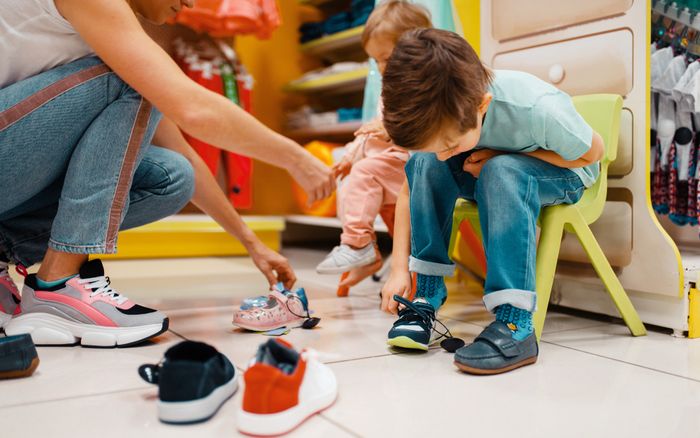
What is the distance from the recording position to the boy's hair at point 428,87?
927mm

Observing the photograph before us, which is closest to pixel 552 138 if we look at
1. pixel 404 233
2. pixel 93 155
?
pixel 404 233

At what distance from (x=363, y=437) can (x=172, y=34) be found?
2632 millimetres

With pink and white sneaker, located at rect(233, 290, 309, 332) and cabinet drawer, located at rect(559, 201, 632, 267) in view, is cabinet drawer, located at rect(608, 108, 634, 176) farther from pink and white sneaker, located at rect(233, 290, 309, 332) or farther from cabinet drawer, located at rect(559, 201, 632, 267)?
pink and white sneaker, located at rect(233, 290, 309, 332)

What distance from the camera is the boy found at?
3.08ft

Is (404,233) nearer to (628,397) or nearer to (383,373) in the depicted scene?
(383,373)

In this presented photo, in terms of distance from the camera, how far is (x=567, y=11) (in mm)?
1424

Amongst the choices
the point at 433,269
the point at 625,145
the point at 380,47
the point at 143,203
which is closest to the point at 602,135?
the point at 625,145

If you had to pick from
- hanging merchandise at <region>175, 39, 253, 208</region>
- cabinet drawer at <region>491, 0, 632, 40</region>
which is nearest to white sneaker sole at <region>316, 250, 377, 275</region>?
cabinet drawer at <region>491, 0, 632, 40</region>

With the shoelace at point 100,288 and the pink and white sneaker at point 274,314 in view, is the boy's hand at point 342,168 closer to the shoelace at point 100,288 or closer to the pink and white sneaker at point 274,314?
the pink and white sneaker at point 274,314

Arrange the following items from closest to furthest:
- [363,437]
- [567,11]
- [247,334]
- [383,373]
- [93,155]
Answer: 1. [363,437]
2. [383,373]
3. [93,155]
4. [247,334]
5. [567,11]

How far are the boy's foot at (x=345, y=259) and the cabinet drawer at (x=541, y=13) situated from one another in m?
0.66

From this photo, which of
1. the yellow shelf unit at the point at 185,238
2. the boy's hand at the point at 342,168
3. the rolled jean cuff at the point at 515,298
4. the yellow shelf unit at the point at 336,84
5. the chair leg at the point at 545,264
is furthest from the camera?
the yellow shelf unit at the point at 336,84

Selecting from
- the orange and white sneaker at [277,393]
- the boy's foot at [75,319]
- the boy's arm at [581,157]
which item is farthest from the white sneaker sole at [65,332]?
the boy's arm at [581,157]

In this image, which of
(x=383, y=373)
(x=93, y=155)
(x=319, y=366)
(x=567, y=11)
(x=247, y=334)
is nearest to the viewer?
(x=319, y=366)
